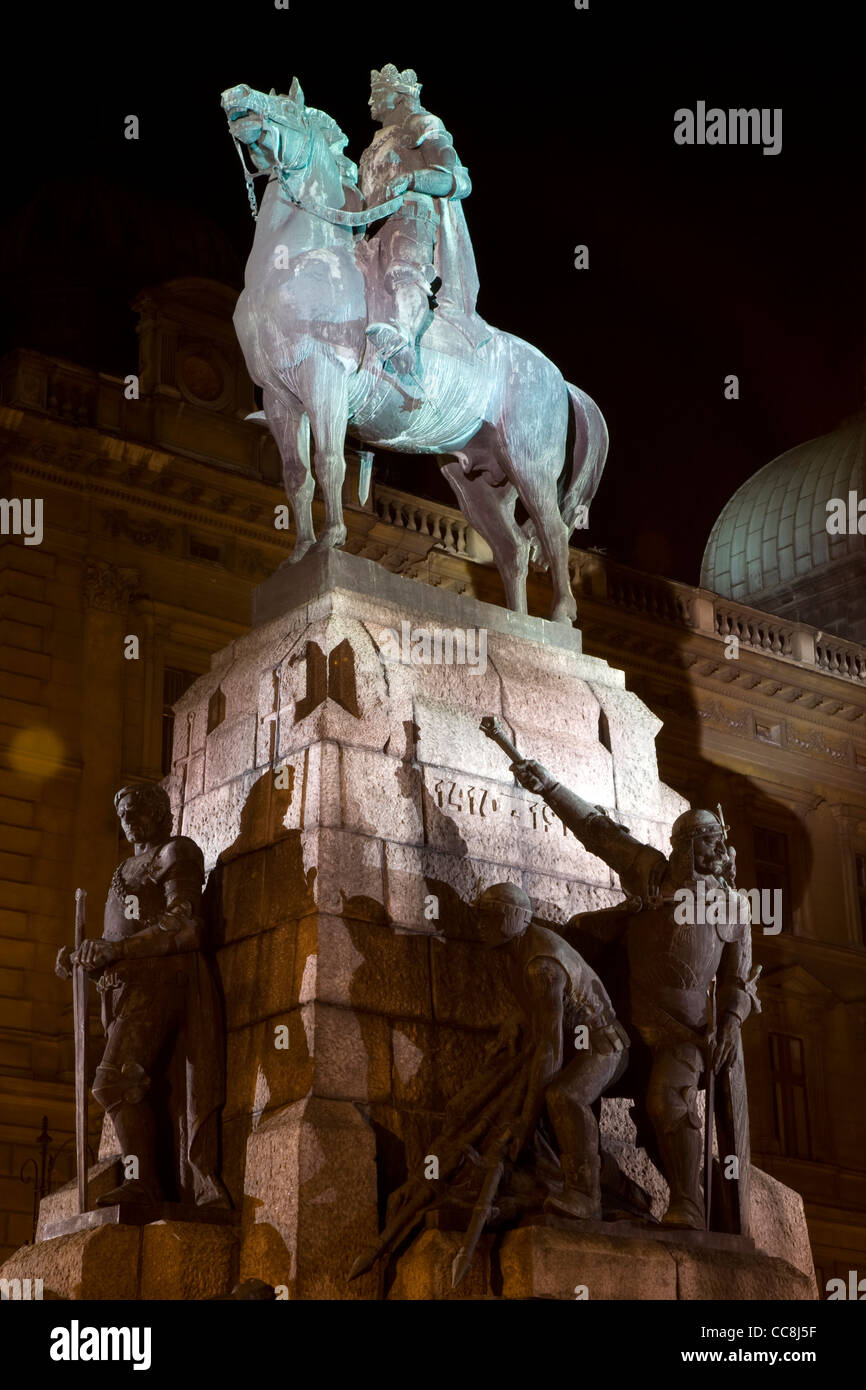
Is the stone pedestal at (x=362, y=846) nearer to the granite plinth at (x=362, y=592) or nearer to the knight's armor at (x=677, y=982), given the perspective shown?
the granite plinth at (x=362, y=592)

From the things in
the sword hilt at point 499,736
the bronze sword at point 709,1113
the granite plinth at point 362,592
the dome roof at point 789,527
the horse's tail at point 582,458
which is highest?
the dome roof at point 789,527

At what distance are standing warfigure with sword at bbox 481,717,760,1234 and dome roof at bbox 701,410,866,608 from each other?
100 feet

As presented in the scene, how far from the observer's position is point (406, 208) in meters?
12.5

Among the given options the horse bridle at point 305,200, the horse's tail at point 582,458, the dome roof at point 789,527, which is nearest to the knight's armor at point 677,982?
the horse's tail at point 582,458

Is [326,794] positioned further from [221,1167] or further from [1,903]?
[1,903]

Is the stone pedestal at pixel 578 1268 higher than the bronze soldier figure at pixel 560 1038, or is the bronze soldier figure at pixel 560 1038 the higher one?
the bronze soldier figure at pixel 560 1038

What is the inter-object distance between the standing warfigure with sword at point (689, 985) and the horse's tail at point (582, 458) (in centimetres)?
326

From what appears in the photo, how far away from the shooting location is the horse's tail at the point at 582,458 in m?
13.6

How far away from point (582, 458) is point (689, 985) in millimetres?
4237

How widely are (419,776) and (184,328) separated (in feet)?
63.4

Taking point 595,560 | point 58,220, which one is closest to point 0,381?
point 58,220

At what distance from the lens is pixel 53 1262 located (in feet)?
32.8

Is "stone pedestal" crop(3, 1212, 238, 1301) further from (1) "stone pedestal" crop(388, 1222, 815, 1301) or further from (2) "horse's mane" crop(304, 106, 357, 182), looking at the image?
(2) "horse's mane" crop(304, 106, 357, 182)

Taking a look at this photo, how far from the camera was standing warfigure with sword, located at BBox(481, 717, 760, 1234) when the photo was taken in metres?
10.5
